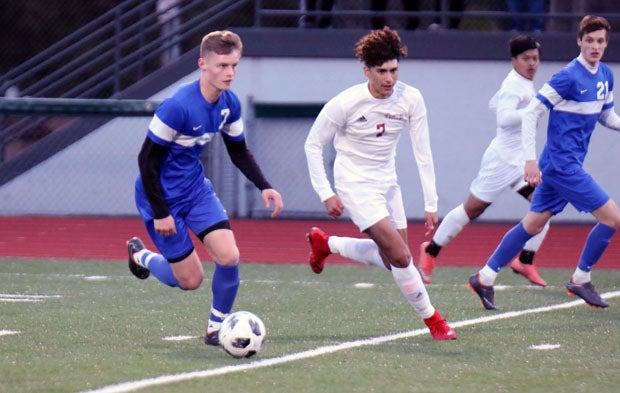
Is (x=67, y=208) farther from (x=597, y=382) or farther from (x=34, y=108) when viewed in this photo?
(x=597, y=382)

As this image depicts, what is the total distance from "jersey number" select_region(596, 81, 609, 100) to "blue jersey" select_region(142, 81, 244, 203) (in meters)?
2.80

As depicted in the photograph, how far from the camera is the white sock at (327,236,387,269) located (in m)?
8.11

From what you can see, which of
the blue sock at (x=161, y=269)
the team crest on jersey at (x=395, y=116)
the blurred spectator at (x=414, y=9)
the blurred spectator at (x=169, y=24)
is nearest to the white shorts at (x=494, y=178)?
the team crest on jersey at (x=395, y=116)

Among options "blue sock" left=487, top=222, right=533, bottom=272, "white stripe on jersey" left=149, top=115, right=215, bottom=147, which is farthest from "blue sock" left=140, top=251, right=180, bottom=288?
"blue sock" left=487, top=222, right=533, bottom=272

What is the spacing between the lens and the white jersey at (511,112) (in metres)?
9.91

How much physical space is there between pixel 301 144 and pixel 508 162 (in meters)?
7.65

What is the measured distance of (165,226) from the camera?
6.83 m

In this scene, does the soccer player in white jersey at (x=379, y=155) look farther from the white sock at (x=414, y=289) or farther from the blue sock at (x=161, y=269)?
the blue sock at (x=161, y=269)

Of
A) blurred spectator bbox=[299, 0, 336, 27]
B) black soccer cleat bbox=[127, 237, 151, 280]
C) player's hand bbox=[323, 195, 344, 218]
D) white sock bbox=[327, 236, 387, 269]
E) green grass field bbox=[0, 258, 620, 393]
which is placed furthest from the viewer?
blurred spectator bbox=[299, 0, 336, 27]

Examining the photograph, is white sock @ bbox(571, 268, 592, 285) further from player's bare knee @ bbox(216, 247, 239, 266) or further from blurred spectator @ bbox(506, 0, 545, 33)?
blurred spectator @ bbox(506, 0, 545, 33)

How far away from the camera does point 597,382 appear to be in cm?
596

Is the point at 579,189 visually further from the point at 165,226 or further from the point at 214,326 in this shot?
the point at 165,226

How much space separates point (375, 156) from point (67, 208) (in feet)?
36.3

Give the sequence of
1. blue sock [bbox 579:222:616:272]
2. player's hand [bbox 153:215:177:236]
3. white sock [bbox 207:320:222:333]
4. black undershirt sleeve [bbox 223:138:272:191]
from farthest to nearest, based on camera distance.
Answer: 1. blue sock [bbox 579:222:616:272]
2. black undershirt sleeve [bbox 223:138:272:191]
3. white sock [bbox 207:320:222:333]
4. player's hand [bbox 153:215:177:236]
